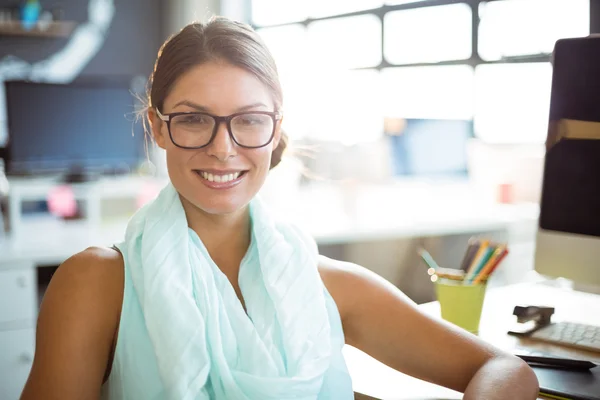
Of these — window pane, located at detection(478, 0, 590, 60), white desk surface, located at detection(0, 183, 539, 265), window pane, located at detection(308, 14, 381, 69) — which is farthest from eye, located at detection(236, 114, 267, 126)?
window pane, located at detection(308, 14, 381, 69)

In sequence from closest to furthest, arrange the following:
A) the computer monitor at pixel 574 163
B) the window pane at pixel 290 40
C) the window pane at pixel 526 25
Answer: the computer monitor at pixel 574 163 → the window pane at pixel 526 25 → the window pane at pixel 290 40

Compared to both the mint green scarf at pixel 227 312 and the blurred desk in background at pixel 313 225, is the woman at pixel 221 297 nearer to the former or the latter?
the mint green scarf at pixel 227 312

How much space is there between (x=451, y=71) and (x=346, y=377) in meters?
3.17

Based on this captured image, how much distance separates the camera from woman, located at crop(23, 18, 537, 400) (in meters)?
1.01

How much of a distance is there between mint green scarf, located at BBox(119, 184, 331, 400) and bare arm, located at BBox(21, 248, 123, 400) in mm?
48

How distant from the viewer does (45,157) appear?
3068 mm

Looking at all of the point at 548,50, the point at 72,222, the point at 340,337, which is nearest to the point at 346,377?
the point at 340,337

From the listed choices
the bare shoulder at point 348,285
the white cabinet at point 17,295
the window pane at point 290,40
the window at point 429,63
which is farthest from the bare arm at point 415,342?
the window pane at point 290,40

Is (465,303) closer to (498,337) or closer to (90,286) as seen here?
(498,337)

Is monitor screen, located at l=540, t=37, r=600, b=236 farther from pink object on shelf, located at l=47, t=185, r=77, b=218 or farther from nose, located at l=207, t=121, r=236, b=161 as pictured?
pink object on shelf, located at l=47, t=185, r=77, b=218

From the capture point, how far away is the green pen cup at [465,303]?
4.39 ft

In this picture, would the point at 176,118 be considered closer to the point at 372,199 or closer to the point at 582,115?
the point at 582,115

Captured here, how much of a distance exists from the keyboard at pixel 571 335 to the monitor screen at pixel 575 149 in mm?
177

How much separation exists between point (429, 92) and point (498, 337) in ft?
10.1
